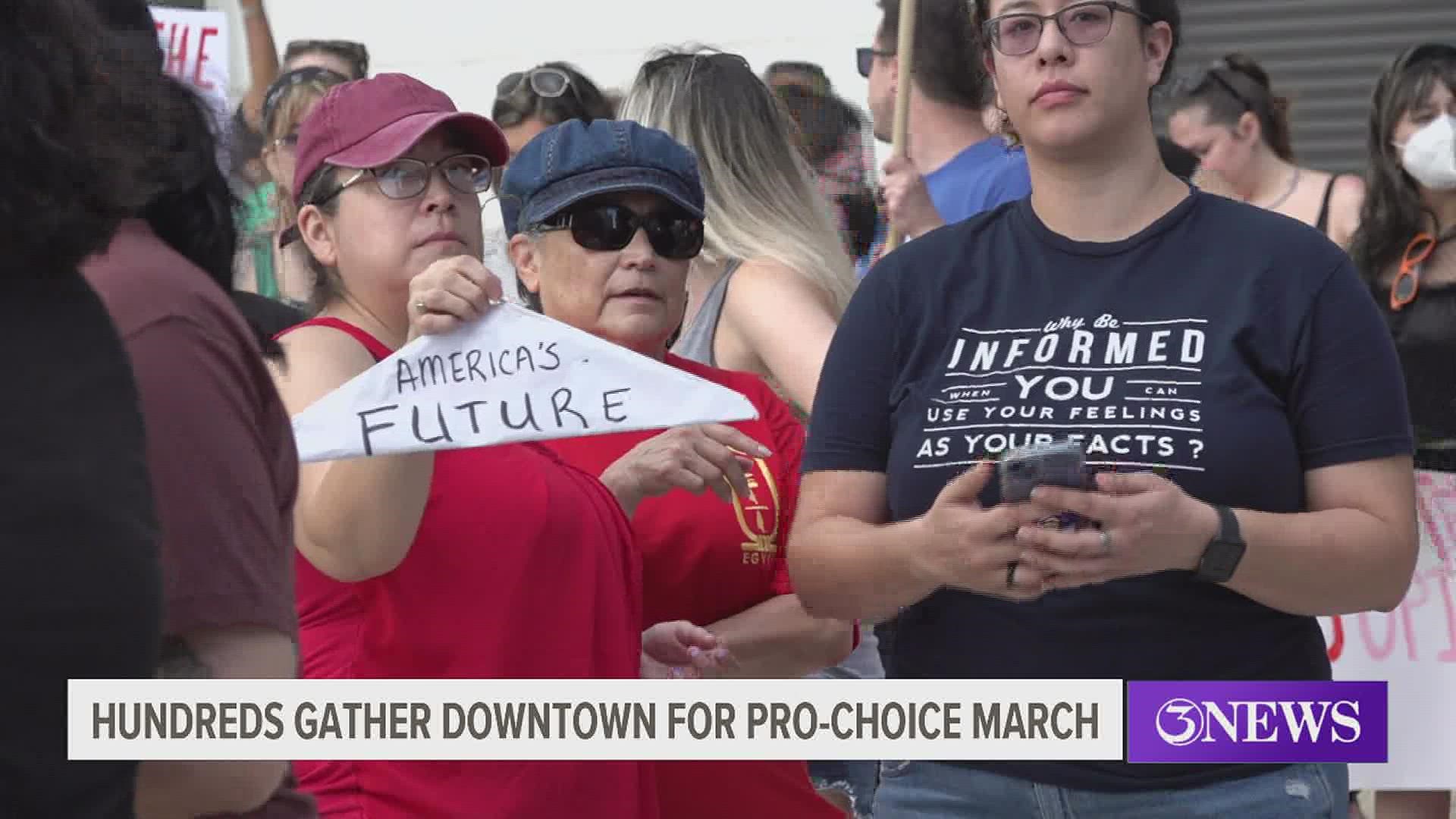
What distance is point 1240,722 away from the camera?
2.19m

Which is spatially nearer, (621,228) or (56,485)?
(56,485)

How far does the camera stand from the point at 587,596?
2.52 meters

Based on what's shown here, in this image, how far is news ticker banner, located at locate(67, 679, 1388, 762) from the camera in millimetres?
2197

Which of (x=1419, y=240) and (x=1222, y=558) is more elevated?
(x=1419, y=240)

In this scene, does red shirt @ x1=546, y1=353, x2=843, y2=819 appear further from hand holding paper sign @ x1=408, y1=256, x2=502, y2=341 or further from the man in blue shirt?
the man in blue shirt

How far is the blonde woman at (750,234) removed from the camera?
341 cm

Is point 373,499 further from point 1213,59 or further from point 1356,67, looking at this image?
point 1356,67

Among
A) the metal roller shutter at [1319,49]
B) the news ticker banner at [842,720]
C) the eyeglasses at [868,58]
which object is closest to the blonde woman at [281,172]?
the eyeglasses at [868,58]

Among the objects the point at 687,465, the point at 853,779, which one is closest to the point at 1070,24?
the point at 687,465

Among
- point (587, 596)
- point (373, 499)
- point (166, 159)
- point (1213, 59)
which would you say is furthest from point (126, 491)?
point (1213, 59)

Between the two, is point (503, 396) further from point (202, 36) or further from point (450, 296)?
point (202, 36)

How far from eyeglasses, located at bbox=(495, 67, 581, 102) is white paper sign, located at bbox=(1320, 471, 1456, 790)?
207 centimetres

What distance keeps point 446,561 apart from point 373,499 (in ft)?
0.52

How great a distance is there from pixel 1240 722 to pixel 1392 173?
3005mm
